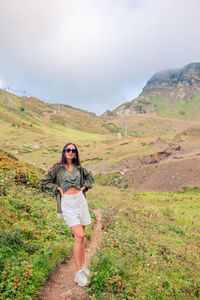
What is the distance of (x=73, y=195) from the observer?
449 cm

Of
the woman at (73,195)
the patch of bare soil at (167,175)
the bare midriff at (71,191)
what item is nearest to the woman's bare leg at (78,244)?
the woman at (73,195)

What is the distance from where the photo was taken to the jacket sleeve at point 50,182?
4.52m

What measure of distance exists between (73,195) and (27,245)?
181cm

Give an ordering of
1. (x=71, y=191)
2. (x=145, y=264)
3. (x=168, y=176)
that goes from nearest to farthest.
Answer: (x=71, y=191) → (x=145, y=264) → (x=168, y=176)

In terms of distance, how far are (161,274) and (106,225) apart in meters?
4.30

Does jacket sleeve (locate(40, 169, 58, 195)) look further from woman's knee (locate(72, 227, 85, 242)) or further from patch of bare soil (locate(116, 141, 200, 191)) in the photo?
patch of bare soil (locate(116, 141, 200, 191))

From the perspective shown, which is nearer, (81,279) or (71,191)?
(81,279)

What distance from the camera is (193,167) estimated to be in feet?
72.8

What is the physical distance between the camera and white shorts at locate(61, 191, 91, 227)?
14.3ft

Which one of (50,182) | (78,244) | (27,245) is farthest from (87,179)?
(27,245)

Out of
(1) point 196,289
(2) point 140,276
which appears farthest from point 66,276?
(1) point 196,289

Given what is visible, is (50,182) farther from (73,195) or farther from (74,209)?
(74,209)

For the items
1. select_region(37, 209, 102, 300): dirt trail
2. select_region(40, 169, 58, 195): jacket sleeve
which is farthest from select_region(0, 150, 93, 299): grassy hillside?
select_region(40, 169, 58, 195): jacket sleeve

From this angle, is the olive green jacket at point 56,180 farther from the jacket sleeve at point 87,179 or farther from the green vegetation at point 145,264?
the green vegetation at point 145,264
